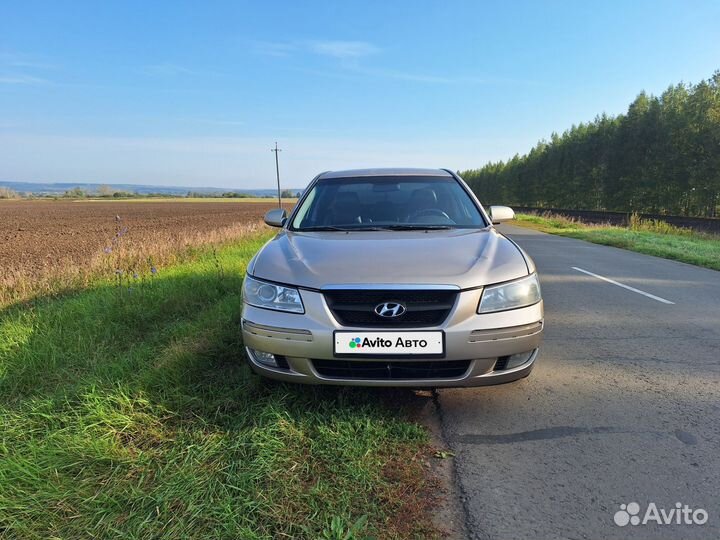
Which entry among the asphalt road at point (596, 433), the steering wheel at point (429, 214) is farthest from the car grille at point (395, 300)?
the steering wheel at point (429, 214)

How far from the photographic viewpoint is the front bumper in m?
2.31

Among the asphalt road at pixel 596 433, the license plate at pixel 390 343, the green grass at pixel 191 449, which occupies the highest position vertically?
the license plate at pixel 390 343

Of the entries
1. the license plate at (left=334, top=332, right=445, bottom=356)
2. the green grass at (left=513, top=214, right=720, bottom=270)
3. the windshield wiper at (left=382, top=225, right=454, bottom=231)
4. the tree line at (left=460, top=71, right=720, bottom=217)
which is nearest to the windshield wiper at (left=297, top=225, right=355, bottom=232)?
the windshield wiper at (left=382, top=225, right=454, bottom=231)

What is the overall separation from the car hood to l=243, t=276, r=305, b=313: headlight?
5 centimetres

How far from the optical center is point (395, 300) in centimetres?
236

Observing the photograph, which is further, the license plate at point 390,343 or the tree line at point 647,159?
the tree line at point 647,159

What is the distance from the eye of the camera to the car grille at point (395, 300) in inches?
92.0

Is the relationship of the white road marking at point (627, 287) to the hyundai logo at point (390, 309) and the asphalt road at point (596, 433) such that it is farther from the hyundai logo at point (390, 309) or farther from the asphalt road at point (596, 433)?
the hyundai logo at point (390, 309)

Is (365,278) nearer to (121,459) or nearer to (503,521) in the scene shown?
(503,521)

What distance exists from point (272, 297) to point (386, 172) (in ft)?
7.16

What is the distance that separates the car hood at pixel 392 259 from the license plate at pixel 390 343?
0.29 meters

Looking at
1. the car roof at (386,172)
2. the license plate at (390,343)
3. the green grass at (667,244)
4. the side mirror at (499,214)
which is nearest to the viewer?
the license plate at (390,343)

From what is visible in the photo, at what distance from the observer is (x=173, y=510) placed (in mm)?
1814

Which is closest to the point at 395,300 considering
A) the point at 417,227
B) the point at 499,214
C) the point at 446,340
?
the point at 446,340
